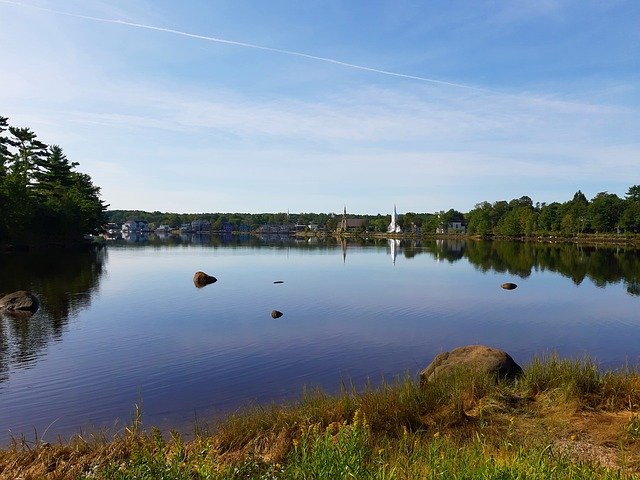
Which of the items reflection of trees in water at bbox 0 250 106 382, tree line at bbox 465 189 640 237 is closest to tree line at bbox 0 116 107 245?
reflection of trees in water at bbox 0 250 106 382

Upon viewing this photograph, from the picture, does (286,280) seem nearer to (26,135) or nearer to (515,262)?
(515,262)

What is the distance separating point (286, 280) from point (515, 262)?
4565cm

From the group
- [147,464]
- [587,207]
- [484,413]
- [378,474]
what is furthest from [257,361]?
[587,207]

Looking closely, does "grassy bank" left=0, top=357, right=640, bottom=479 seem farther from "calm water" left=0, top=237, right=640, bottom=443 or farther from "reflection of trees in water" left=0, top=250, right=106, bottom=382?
"reflection of trees in water" left=0, top=250, right=106, bottom=382

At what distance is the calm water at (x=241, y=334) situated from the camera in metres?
18.0

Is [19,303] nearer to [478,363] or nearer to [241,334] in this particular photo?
[241,334]

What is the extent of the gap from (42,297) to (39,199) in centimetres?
6549

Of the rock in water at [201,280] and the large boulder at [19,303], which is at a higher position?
the large boulder at [19,303]

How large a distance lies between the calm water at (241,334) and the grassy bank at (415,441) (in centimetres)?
486

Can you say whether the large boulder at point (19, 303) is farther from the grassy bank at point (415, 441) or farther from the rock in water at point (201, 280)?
the grassy bank at point (415, 441)

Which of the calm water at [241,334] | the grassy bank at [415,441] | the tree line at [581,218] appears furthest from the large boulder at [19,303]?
→ the tree line at [581,218]

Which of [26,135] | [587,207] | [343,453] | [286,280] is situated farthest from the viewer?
→ [587,207]

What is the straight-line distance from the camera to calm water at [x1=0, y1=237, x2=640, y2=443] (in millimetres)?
17969

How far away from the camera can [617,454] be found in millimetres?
9180
